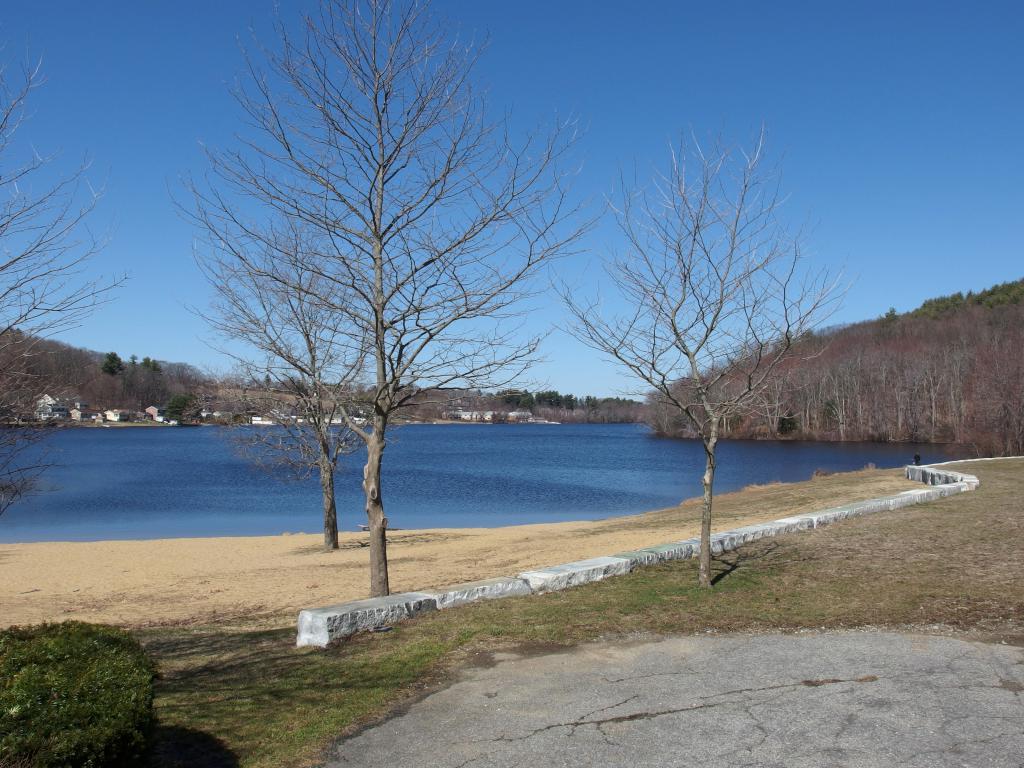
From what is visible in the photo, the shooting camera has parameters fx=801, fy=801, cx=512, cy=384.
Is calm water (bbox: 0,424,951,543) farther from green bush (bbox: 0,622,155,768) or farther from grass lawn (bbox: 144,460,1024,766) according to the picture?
green bush (bbox: 0,622,155,768)

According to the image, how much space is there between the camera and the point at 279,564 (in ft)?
54.9

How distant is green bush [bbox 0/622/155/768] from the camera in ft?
11.3

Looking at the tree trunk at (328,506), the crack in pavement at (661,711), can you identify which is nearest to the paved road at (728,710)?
the crack in pavement at (661,711)

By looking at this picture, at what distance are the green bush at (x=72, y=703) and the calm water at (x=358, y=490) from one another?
12.4 metres

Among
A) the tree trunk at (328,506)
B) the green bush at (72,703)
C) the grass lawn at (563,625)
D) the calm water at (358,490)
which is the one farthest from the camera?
the calm water at (358,490)

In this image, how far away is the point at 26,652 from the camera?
4289 millimetres

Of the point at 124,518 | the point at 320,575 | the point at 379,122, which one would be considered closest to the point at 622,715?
the point at 379,122

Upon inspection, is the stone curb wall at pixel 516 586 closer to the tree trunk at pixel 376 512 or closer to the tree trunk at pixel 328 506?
the tree trunk at pixel 376 512

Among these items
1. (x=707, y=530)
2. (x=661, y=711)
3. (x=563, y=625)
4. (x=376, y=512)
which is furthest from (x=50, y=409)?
(x=661, y=711)

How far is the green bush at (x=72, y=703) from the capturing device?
3.46m

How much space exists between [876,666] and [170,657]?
6.11 metres

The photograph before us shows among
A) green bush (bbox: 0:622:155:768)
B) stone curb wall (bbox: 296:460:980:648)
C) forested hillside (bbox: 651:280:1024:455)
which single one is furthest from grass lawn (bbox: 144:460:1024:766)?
forested hillside (bbox: 651:280:1024:455)

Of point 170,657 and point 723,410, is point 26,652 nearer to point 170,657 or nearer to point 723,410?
point 170,657

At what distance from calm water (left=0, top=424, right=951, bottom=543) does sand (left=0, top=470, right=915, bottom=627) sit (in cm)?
261
